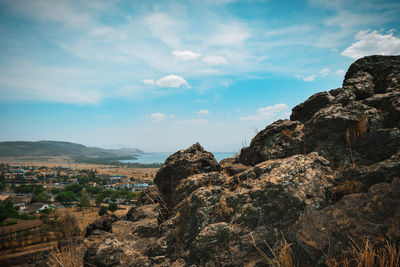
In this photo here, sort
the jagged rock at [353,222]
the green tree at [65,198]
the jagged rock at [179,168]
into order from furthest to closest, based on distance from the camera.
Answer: the green tree at [65,198] < the jagged rock at [179,168] < the jagged rock at [353,222]

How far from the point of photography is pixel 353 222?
2854mm

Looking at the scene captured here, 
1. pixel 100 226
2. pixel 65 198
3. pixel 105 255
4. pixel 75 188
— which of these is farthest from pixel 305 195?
pixel 75 188

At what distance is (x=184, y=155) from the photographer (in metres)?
8.62

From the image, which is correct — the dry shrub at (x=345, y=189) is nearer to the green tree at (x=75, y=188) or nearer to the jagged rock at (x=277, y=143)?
the jagged rock at (x=277, y=143)

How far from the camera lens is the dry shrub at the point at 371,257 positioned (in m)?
2.26

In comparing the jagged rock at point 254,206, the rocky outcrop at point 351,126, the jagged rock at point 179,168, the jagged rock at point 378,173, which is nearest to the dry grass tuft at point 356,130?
the rocky outcrop at point 351,126

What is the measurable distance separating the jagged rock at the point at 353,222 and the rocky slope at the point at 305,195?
0.01 meters

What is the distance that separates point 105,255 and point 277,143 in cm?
573

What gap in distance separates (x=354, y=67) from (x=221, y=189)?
22.4 ft

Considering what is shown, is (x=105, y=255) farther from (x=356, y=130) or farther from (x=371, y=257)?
(x=356, y=130)

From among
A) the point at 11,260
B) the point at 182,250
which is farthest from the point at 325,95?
the point at 11,260

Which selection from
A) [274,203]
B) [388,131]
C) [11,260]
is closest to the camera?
[274,203]

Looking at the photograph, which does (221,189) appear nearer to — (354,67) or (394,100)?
(394,100)

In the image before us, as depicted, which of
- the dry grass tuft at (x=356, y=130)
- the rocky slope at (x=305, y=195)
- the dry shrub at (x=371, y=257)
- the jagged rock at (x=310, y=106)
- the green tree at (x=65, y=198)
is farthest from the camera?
the green tree at (x=65, y=198)
